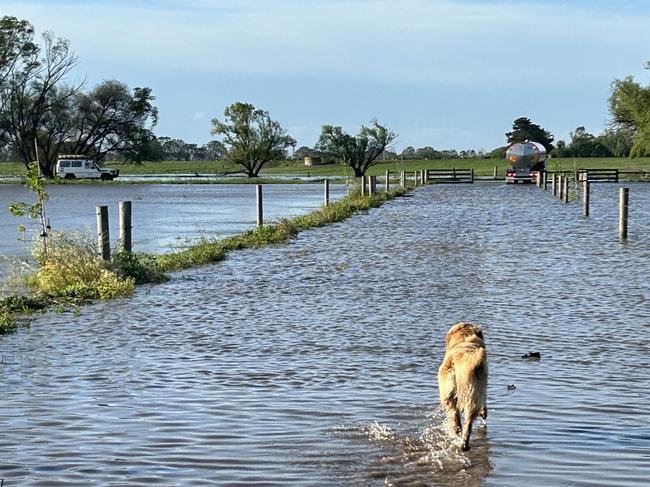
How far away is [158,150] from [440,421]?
373ft

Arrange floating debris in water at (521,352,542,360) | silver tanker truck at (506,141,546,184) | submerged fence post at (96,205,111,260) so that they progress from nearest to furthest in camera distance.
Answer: floating debris in water at (521,352,542,360), submerged fence post at (96,205,111,260), silver tanker truck at (506,141,546,184)

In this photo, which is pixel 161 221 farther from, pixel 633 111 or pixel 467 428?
pixel 633 111

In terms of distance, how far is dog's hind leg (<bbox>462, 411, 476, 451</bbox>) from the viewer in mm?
6672

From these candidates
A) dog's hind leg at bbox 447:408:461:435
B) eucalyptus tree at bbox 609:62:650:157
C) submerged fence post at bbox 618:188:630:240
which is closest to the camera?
dog's hind leg at bbox 447:408:461:435

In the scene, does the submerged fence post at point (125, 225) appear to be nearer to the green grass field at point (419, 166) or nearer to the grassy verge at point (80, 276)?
the grassy verge at point (80, 276)

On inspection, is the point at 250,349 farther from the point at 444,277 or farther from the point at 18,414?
the point at 444,277

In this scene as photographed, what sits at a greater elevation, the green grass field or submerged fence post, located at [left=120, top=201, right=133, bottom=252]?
submerged fence post, located at [left=120, top=201, right=133, bottom=252]

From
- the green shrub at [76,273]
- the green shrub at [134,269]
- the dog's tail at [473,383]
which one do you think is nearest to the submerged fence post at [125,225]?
the green shrub at [134,269]

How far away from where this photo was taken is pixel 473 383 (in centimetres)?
663

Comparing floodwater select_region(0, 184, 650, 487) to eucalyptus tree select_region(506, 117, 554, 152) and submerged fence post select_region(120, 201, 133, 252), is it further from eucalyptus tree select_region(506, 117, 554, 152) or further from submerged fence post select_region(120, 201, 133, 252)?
eucalyptus tree select_region(506, 117, 554, 152)

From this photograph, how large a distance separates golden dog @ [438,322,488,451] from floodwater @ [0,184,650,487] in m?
0.29

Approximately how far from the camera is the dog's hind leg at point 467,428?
21.9 feet

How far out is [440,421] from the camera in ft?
25.6

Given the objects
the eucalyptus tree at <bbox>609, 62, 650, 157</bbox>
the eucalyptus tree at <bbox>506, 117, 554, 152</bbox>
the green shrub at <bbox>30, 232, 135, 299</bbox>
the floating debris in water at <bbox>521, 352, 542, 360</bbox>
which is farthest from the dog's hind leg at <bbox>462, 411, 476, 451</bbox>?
the eucalyptus tree at <bbox>506, 117, 554, 152</bbox>
